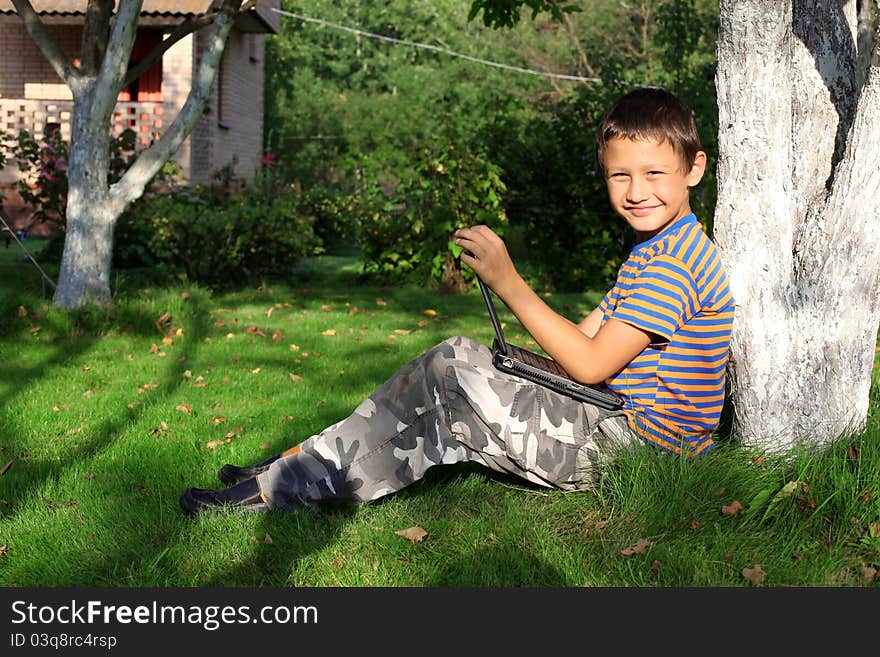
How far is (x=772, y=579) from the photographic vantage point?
3074 millimetres

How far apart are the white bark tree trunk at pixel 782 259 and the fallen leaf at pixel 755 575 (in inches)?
27.4

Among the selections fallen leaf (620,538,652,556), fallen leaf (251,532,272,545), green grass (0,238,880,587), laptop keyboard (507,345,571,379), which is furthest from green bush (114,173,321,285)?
fallen leaf (620,538,652,556)

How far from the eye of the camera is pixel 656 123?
3.19 m

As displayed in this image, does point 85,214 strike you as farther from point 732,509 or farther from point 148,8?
point 148,8

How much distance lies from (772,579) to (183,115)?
20.3 feet

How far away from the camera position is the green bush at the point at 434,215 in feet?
35.0

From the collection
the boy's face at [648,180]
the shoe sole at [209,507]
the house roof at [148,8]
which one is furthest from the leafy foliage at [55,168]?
the boy's face at [648,180]

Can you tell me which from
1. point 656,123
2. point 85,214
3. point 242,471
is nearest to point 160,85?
point 85,214

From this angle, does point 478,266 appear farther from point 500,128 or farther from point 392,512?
point 500,128

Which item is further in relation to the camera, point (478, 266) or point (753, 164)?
point (753, 164)

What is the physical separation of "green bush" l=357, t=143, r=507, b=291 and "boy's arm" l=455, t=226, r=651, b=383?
24.5 feet

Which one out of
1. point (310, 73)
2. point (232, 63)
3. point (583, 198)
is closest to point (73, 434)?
point (583, 198)

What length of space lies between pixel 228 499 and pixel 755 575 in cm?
181

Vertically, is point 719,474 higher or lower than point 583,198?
lower
